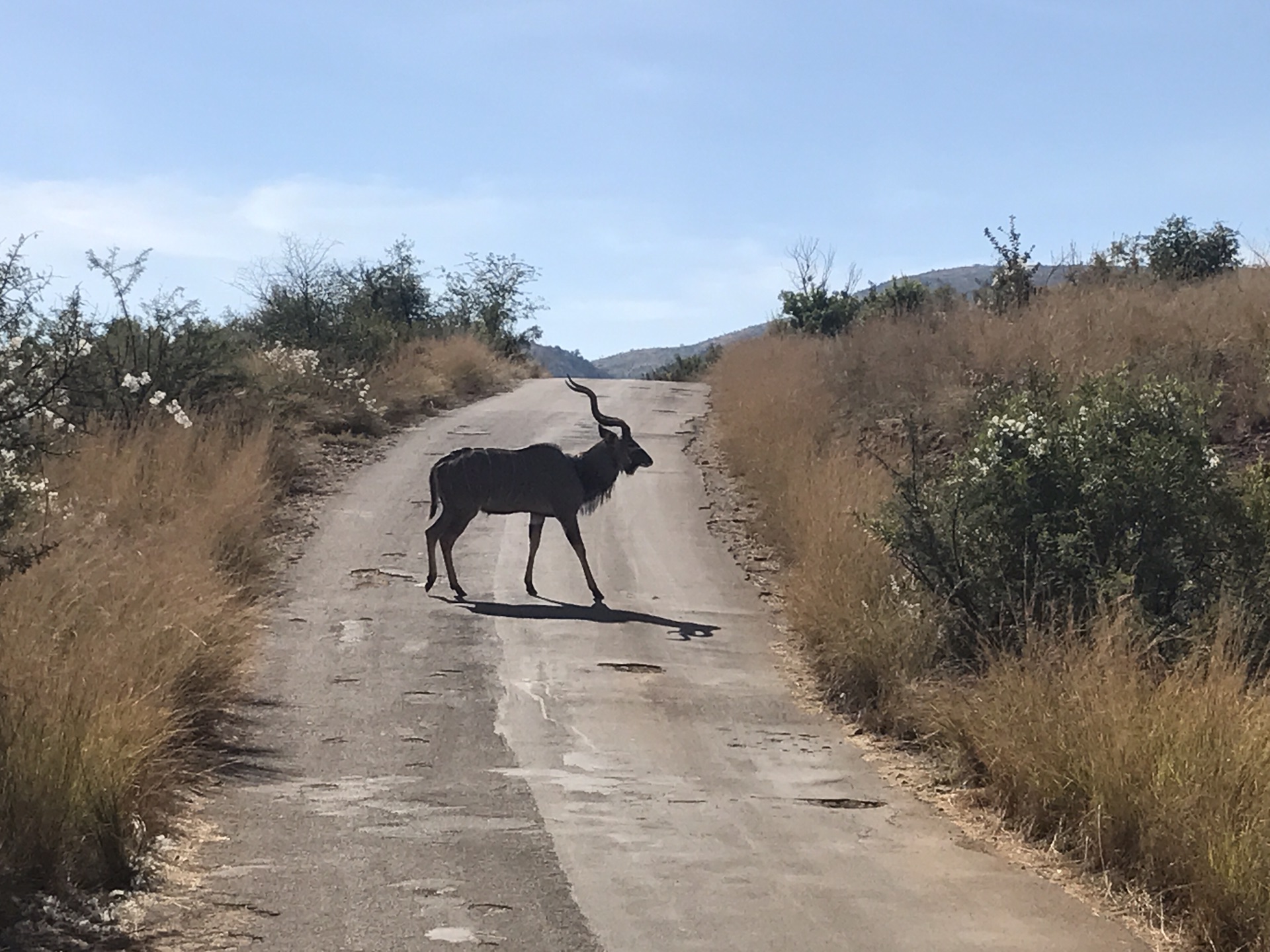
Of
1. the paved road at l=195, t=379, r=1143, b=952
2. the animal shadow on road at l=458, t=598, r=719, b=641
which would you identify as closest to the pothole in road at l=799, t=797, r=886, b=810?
the paved road at l=195, t=379, r=1143, b=952

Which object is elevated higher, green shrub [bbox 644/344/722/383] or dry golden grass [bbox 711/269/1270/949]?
green shrub [bbox 644/344/722/383]

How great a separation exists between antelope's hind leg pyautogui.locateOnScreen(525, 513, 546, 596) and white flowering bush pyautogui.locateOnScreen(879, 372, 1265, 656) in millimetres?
4268

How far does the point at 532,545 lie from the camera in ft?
47.4

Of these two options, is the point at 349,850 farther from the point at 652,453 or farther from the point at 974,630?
the point at 652,453

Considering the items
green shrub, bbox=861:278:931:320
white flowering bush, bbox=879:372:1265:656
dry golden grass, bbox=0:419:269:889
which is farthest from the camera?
green shrub, bbox=861:278:931:320

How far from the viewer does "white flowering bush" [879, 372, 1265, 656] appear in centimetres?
963

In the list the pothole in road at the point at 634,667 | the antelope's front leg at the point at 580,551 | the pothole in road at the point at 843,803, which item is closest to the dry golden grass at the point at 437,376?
the antelope's front leg at the point at 580,551

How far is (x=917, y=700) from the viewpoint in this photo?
9695 millimetres

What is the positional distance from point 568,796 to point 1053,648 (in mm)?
2870

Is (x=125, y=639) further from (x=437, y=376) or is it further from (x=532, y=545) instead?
(x=437, y=376)

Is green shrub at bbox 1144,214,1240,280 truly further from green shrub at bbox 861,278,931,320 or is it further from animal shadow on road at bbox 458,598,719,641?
animal shadow on road at bbox 458,598,719,641

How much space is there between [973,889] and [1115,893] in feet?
2.09

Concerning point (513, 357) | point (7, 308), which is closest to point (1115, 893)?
point (7, 308)

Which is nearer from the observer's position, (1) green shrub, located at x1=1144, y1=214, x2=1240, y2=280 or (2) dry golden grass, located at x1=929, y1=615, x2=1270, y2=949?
(2) dry golden grass, located at x1=929, y1=615, x2=1270, y2=949
